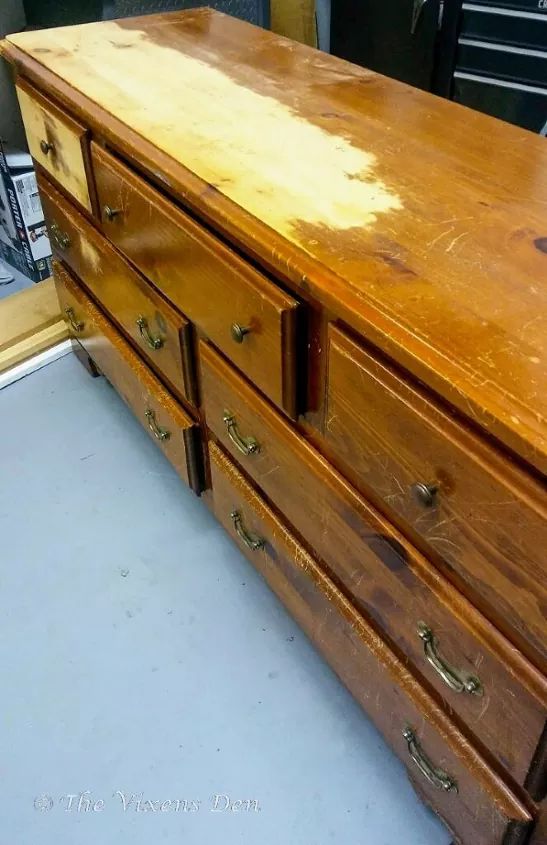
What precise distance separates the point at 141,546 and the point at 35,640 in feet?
0.80

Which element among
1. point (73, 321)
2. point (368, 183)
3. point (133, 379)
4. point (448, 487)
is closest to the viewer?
point (448, 487)

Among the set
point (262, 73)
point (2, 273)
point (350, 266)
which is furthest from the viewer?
point (2, 273)

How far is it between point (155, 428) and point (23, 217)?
88 cm

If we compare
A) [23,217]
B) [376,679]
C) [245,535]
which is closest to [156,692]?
[245,535]

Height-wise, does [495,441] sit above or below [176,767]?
above

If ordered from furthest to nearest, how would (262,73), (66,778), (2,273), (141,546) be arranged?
(2,273), (141,546), (262,73), (66,778)

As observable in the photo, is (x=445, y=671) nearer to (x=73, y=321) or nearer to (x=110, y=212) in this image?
(x=110, y=212)

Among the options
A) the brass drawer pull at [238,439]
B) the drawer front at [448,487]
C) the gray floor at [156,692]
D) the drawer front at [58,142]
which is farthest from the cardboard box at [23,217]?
the drawer front at [448,487]

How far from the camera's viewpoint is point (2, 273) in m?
2.03

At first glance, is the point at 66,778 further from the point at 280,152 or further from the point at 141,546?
the point at 280,152

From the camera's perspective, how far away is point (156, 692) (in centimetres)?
112

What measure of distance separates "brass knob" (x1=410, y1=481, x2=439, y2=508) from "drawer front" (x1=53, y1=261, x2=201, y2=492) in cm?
56

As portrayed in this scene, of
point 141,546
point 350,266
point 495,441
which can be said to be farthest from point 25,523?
point 495,441

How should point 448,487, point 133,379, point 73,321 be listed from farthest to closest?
point 73,321 < point 133,379 < point 448,487
